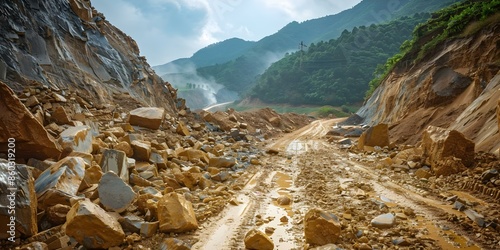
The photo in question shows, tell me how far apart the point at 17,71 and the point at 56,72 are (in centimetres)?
177

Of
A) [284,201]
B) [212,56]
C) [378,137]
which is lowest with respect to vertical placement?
[378,137]

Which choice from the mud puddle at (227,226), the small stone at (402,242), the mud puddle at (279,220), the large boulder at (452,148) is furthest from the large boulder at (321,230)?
the large boulder at (452,148)

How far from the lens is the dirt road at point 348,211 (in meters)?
3.12

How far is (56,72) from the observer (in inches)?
398

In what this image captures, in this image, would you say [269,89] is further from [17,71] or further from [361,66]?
[17,71]

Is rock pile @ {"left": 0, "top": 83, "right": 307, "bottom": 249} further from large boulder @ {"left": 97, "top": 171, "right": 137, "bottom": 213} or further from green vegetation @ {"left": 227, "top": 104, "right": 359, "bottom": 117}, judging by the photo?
green vegetation @ {"left": 227, "top": 104, "right": 359, "bottom": 117}

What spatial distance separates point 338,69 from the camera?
60.6 m

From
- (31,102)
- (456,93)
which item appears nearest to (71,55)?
(31,102)

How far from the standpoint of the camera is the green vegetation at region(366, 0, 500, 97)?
527 inches

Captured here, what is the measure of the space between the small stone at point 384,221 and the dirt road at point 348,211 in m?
0.06

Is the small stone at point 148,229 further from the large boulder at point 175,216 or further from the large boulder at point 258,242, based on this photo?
the large boulder at point 258,242

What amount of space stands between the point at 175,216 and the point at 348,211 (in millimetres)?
2524

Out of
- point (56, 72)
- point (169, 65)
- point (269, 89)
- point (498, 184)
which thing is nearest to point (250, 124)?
point (56, 72)

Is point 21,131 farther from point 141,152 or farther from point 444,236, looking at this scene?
point 444,236
